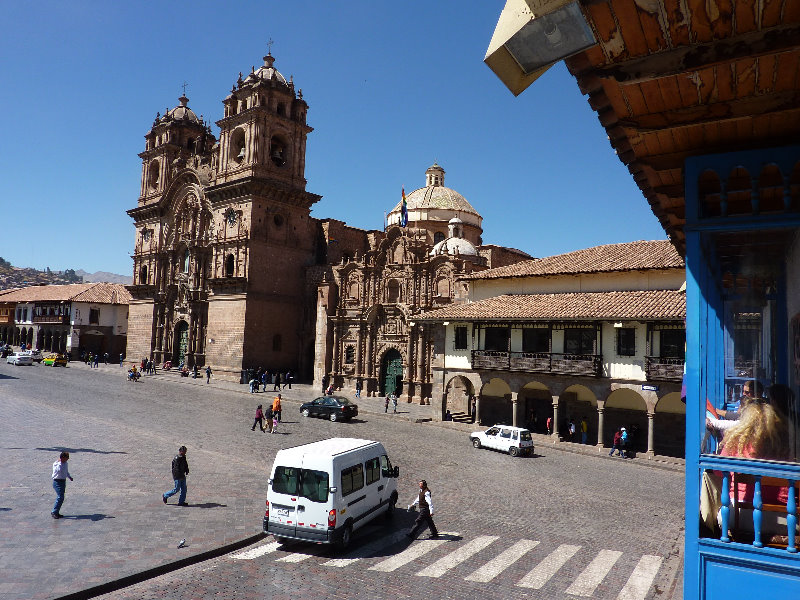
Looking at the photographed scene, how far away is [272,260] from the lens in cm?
4659

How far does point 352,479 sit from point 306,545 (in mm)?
1583

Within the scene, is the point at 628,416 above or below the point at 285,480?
→ below

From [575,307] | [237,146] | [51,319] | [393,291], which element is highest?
[237,146]

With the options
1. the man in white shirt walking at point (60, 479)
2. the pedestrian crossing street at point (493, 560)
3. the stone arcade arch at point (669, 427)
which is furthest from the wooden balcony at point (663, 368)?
the man in white shirt walking at point (60, 479)

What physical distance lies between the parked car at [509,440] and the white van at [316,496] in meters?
11.3

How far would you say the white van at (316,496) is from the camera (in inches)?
417

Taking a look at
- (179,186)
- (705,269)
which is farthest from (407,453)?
(179,186)

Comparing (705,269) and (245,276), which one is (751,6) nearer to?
(705,269)

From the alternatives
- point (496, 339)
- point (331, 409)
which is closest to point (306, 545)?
point (331, 409)

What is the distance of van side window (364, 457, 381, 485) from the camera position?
39.7 feet

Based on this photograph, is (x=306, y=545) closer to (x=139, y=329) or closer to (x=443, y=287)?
(x=443, y=287)

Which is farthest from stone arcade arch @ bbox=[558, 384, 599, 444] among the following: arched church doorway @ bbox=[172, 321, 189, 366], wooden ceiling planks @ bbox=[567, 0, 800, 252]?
arched church doorway @ bbox=[172, 321, 189, 366]

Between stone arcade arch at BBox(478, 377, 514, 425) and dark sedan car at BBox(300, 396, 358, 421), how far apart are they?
21.4ft

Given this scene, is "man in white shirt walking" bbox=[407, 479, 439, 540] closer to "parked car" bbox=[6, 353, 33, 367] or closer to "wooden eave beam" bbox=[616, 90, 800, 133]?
"wooden eave beam" bbox=[616, 90, 800, 133]
